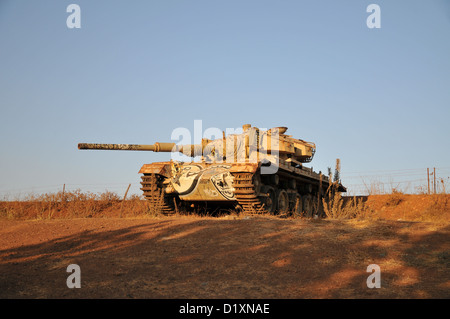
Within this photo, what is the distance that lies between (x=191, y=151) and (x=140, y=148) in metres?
1.91

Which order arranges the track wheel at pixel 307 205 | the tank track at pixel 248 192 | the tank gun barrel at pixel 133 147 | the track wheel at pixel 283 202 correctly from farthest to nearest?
the track wheel at pixel 307 205, the track wheel at pixel 283 202, the tank gun barrel at pixel 133 147, the tank track at pixel 248 192

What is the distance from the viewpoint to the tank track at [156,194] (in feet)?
48.9

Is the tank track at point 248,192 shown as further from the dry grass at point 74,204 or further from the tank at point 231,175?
the dry grass at point 74,204

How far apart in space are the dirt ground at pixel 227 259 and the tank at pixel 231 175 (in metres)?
4.34

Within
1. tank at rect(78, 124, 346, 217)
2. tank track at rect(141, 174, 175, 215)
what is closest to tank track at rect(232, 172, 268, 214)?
tank at rect(78, 124, 346, 217)

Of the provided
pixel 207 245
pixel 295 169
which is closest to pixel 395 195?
pixel 295 169

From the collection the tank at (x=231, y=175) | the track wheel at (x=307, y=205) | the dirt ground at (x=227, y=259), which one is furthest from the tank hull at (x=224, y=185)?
the dirt ground at (x=227, y=259)

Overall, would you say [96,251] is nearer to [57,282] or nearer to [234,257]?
[57,282]

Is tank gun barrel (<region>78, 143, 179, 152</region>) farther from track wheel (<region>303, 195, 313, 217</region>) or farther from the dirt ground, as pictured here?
track wheel (<region>303, 195, 313, 217</region>)

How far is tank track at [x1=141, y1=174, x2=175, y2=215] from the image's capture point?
14.9m

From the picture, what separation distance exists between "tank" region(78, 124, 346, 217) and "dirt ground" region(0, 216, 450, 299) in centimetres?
434

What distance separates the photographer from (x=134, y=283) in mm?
5480

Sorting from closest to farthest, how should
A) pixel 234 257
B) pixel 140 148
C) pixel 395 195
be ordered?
pixel 234 257 → pixel 140 148 → pixel 395 195

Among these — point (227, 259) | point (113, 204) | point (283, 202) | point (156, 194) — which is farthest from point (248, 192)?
point (113, 204)
